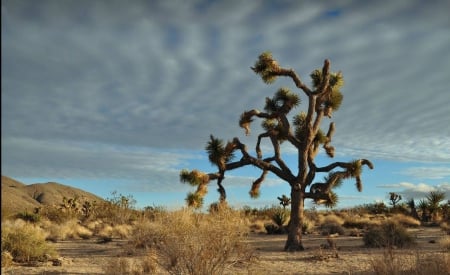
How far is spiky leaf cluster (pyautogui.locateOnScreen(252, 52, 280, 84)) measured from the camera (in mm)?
17297

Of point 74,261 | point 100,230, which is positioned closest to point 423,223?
point 100,230

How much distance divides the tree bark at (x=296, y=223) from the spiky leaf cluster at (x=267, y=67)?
406cm

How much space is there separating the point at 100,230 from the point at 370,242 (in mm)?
14006

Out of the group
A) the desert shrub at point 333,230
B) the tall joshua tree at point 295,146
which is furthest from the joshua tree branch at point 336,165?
the desert shrub at point 333,230

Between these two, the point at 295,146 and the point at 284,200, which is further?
the point at 284,200

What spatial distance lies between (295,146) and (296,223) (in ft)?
9.09

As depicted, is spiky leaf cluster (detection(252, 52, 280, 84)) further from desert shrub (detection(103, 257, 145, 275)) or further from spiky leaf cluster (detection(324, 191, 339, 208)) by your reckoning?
desert shrub (detection(103, 257, 145, 275))

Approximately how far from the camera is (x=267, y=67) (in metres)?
17.3

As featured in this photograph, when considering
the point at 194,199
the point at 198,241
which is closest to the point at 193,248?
the point at 198,241

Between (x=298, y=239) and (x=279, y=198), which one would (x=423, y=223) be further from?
(x=298, y=239)

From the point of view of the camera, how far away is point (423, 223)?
2948cm

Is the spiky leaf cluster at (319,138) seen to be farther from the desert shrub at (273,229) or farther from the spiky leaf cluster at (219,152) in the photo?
the desert shrub at (273,229)

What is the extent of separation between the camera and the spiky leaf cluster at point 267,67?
1730cm

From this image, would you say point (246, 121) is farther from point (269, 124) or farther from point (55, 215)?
point (55, 215)
